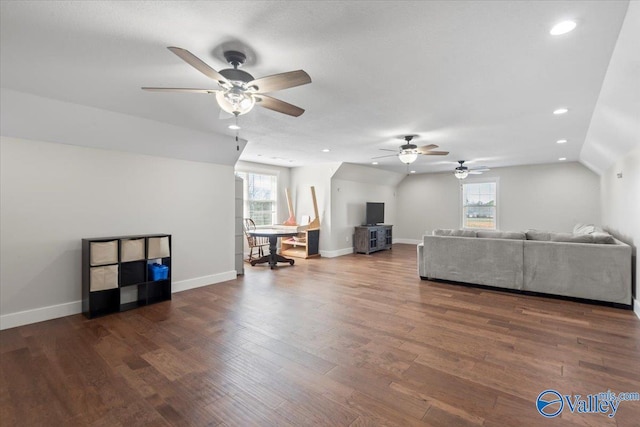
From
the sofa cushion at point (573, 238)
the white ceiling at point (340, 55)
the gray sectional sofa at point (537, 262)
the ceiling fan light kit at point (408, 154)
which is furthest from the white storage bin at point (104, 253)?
the sofa cushion at point (573, 238)

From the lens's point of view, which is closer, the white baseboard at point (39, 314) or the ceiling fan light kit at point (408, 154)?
the white baseboard at point (39, 314)

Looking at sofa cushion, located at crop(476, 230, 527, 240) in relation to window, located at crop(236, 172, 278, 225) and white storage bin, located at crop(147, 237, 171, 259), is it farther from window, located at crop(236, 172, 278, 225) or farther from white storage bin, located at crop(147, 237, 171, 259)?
window, located at crop(236, 172, 278, 225)

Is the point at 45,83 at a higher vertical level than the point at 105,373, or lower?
higher

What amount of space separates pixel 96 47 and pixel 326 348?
3.07 m

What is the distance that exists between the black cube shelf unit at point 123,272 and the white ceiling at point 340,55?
166 centimetres

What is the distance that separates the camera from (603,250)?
3930 mm

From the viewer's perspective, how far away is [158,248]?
13.7 ft

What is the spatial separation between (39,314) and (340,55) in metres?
4.36

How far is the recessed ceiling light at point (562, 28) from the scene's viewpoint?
1.90 metres

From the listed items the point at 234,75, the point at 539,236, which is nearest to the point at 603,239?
the point at 539,236

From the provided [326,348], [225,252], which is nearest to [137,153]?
[225,252]

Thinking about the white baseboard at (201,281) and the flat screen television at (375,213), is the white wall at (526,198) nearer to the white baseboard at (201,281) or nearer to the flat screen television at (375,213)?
the flat screen television at (375,213)

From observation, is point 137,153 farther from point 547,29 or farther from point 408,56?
point 547,29

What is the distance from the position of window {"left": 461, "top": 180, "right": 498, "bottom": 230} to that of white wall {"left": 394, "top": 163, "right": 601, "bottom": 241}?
16cm
